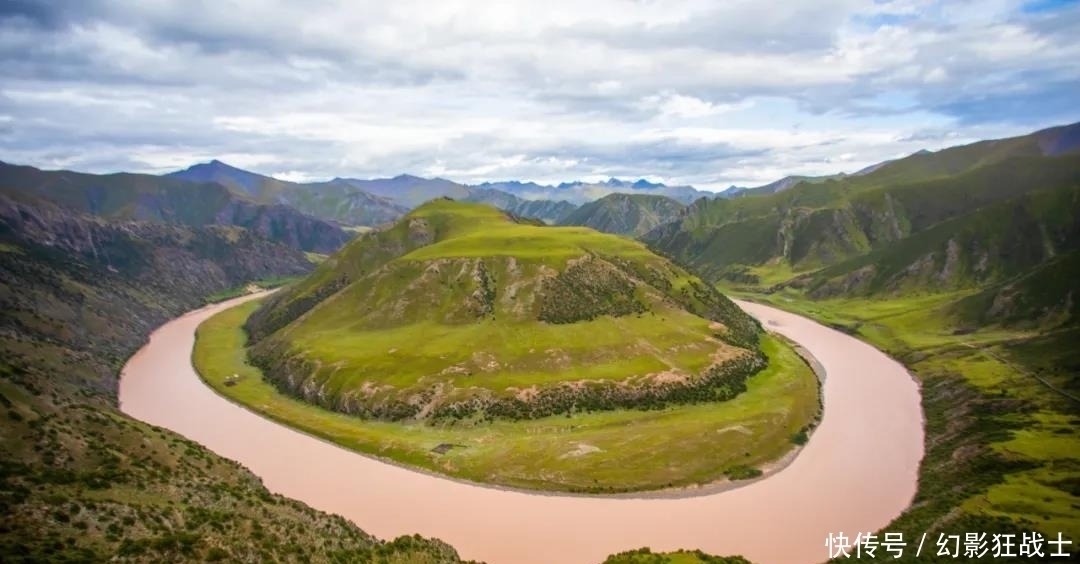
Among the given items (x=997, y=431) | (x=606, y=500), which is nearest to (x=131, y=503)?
(x=606, y=500)

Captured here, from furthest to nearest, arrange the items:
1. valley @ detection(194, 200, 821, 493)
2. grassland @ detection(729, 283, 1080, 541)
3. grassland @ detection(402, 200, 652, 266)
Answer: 1. grassland @ detection(402, 200, 652, 266)
2. valley @ detection(194, 200, 821, 493)
3. grassland @ detection(729, 283, 1080, 541)

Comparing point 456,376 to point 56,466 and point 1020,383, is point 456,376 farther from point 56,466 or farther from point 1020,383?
point 1020,383

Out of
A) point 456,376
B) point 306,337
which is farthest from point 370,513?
point 306,337

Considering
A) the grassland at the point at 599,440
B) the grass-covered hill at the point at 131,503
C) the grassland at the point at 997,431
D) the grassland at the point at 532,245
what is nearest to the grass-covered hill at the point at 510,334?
the grassland at the point at 532,245

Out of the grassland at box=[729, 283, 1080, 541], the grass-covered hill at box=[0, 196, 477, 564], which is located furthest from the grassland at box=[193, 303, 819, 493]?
the grass-covered hill at box=[0, 196, 477, 564]

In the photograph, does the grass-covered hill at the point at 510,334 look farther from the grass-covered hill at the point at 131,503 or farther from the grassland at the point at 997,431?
the grass-covered hill at the point at 131,503

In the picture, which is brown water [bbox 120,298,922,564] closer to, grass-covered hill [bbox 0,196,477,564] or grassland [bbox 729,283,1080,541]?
grassland [bbox 729,283,1080,541]

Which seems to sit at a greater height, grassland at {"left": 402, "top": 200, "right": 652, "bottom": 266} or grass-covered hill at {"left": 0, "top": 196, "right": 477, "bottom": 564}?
grassland at {"left": 402, "top": 200, "right": 652, "bottom": 266}
